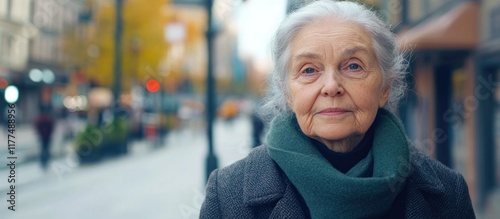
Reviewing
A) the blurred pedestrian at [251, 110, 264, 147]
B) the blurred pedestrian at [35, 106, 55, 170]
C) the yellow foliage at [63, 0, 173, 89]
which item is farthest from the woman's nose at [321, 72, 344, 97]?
the yellow foliage at [63, 0, 173, 89]

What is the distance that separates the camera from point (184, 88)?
2334 cm

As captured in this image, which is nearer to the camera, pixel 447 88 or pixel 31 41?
pixel 447 88

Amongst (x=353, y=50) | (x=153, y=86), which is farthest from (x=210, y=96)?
(x=153, y=86)

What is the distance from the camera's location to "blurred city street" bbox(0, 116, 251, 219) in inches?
274

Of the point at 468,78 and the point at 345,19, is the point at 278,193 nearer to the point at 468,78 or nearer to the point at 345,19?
the point at 345,19

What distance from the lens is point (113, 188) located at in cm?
891

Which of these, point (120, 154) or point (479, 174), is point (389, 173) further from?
point (120, 154)

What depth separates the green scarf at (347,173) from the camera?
1362 millimetres

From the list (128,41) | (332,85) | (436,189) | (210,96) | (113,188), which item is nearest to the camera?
(332,85)

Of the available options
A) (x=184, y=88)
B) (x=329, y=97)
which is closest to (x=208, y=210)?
(x=329, y=97)

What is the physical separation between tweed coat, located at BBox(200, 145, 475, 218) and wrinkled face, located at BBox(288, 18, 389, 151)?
0.16 m

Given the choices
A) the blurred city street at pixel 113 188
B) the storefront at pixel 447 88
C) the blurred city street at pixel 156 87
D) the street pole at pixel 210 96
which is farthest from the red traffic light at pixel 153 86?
the street pole at pixel 210 96

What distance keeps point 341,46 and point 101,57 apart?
14.6m

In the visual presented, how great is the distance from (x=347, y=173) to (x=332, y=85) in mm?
212
